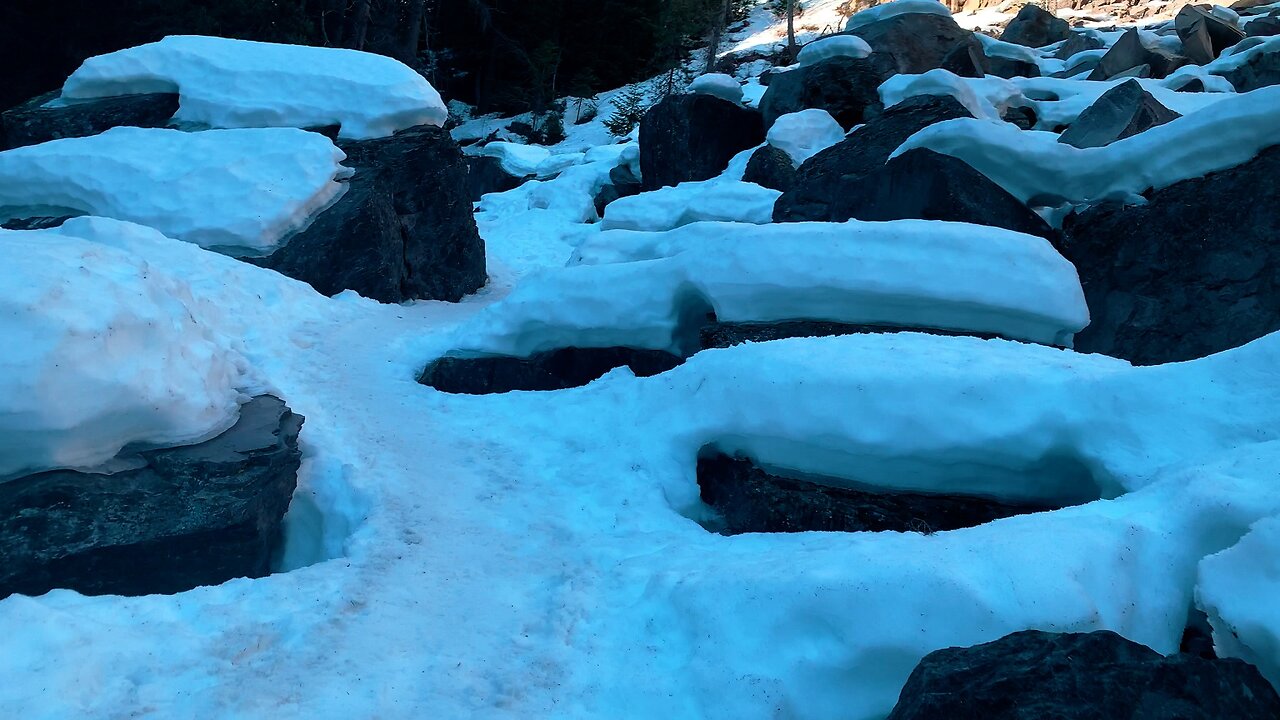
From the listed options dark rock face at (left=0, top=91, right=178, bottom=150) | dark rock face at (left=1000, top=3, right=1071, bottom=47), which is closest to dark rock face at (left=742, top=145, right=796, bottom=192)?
dark rock face at (left=0, top=91, right=178, bottom=150)

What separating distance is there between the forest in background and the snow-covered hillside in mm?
13529

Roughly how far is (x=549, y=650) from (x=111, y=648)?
A: 1.83 metres

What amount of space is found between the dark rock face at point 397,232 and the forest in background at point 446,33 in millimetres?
10193

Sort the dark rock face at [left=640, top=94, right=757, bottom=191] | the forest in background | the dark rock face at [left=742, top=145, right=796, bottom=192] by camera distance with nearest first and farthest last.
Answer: the dark rock face at [left=742, top=145, right=796, bottom=192], the dark rock face at [left=640, top=94, right=757, bottom=191], the forest in background

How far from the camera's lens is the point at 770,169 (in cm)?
1340

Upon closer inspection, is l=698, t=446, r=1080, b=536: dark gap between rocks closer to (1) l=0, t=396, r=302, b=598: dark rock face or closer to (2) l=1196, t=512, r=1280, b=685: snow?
(2) l=1196, t=512, r=1280, b=685: snow

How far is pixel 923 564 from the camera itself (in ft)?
11.8

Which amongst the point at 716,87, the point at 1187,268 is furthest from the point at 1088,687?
the point at 716,87

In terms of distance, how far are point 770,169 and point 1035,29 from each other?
18.2m

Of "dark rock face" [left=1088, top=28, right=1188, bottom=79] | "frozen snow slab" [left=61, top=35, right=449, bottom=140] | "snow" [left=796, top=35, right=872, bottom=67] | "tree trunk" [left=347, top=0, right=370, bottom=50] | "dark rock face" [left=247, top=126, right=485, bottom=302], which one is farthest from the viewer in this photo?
"tree trunk" [left=347, top=0, right=370, bottom=50]

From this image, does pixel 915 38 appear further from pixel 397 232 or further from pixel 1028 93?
pixel 397 232

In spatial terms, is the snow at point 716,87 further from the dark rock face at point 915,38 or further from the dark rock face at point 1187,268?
the dark rock face at point 1187,268

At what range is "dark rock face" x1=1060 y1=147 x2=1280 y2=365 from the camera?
26.8ft

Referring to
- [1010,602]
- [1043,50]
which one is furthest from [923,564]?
[1043,50]
